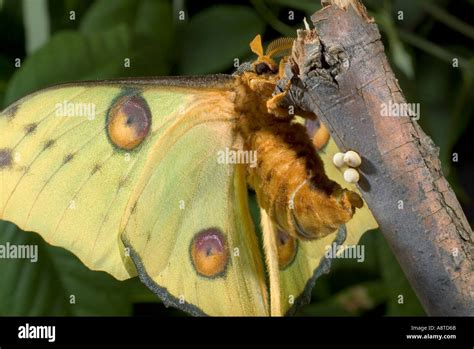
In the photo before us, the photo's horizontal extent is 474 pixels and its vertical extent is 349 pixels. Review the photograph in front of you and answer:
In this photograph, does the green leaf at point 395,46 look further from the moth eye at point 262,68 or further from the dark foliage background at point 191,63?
the moth eye at point 262,68

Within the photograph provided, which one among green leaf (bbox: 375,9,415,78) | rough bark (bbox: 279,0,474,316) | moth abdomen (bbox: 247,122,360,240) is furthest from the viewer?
green leaf (bbox: 375,9,415,78)

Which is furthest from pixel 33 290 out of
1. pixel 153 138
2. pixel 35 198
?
pixel 153 138

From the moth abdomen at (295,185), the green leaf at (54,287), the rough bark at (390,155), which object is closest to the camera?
the rough bark at (390,155)

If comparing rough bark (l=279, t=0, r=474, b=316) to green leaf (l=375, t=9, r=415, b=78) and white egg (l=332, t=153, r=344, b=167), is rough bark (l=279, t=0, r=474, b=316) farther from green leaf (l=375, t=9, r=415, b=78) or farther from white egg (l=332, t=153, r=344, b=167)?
green leaf (l=375, t=9, r=415, b=78)

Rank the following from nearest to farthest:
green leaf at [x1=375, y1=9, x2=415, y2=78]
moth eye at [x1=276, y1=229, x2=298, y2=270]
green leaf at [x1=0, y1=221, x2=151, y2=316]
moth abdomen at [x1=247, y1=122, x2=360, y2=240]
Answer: moth abdomen at [x1=247, y1=122, x2=360, y2=240] → moth eye at [x1=276, y1=229, x2=298, y2=270] → green leaf at [x1=0, y1=221, x2=151, y2=316] → green leaf at [x1=375, y1=9, x2=415, y2=78]

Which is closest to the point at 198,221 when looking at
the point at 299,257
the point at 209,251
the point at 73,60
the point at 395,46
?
the point at 209,251

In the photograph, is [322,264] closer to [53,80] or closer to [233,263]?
[233,263]

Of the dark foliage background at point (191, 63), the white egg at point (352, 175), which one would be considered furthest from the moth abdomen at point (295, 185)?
the dark foliage background at point (191, 63)

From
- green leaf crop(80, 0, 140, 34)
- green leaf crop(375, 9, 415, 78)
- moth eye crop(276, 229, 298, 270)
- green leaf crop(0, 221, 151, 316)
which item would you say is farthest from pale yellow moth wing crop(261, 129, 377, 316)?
green leaf crop(80, 0, 140, 34)
